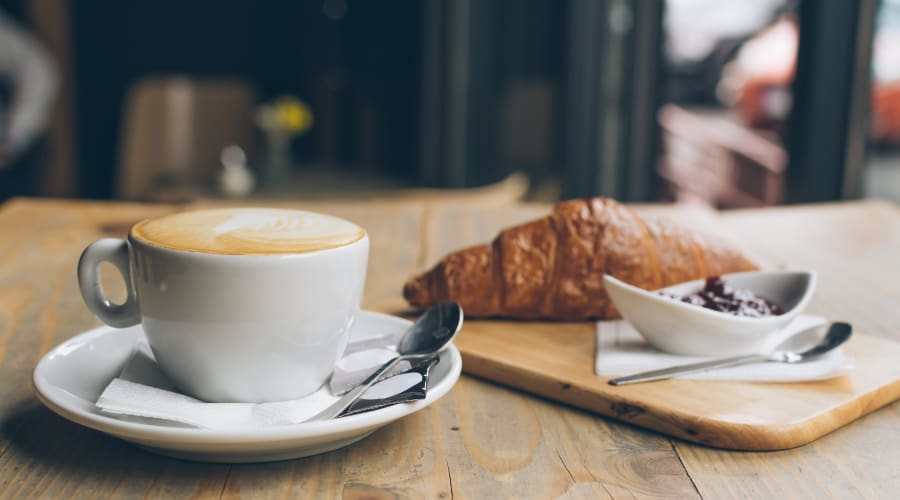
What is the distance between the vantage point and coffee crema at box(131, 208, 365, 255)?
1.66ft

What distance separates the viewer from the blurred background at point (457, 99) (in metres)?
1.77

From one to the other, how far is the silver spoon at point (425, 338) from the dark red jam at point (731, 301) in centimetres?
20

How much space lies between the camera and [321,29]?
4711mm

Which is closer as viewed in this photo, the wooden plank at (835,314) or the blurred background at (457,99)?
the wooden plank at (835,314)

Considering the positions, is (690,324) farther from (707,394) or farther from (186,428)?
(186,428)

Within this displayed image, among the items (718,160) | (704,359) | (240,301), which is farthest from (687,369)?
(718,160)

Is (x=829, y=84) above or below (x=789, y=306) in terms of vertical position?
above

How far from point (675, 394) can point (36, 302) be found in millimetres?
597

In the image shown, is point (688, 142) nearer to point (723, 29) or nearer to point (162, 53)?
point (723, 29)

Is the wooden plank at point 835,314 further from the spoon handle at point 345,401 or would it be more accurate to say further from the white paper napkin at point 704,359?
the spoon handle at point 345,401

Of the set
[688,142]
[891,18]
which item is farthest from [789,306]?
[688,142]

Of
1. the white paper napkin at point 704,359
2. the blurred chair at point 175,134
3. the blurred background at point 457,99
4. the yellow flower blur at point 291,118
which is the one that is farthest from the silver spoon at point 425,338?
A: the yellow flower blur at point 291,118

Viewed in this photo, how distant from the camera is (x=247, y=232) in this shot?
53cm

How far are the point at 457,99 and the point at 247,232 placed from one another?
3045 millimetres
